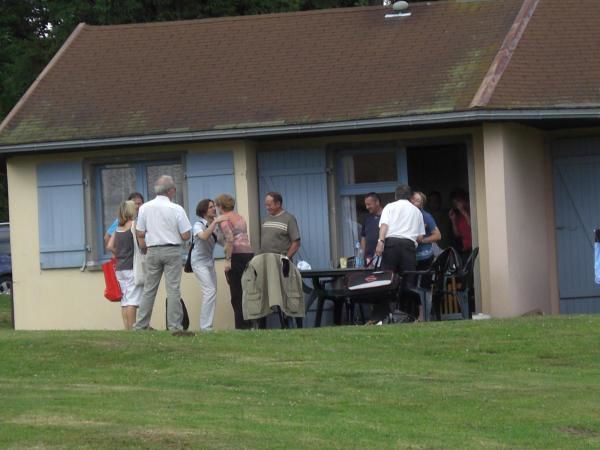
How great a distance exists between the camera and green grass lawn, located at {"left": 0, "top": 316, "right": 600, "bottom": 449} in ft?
31.2

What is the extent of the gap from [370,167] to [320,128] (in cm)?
110

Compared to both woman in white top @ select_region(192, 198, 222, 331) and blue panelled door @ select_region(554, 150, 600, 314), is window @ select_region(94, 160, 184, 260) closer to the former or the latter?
woman in white top @ select_region(192, 198, 222, 331)

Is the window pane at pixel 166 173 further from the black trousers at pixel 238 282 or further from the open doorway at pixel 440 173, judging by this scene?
the open doorway at pixel 440 173

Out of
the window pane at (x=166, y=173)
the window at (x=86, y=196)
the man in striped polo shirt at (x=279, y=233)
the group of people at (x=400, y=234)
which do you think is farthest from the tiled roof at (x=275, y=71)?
the man in striped polo shirt at (x=279, y=233)

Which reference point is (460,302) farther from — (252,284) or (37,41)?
(37,41)

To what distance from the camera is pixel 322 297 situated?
17391 millimetres

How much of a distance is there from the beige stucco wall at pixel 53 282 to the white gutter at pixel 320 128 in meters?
0.46

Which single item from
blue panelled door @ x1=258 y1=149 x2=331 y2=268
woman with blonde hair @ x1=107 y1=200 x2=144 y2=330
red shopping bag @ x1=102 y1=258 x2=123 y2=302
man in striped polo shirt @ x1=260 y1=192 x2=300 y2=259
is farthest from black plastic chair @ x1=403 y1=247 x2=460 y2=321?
red shopping bag @ x1=102 y1=258 x2=123 y2=302

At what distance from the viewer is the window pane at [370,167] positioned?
18641mm

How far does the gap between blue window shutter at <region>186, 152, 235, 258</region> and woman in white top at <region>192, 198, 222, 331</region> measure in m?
1.51

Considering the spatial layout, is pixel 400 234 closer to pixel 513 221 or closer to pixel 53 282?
pixel 513 221

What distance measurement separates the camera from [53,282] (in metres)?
19.4

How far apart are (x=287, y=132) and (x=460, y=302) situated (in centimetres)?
290

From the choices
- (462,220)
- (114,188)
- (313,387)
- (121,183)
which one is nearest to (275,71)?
(121,183)
